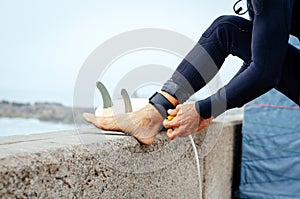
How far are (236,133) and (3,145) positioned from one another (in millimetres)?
992

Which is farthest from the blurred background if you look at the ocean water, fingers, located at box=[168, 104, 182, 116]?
fingers, located at box=[168, 104, 182, 116]

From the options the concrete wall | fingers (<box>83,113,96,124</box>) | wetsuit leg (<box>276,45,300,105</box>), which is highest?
wetsuit leg (<box>276,45,300,105</box>)

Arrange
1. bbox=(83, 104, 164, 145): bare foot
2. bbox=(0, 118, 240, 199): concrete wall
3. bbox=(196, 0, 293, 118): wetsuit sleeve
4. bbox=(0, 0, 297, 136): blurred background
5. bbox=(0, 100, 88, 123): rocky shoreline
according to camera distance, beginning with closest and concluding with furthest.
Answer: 1. bbox=(0, 118, 240, 199): concrete wall
2. bbox=(196, 0, 293, 118): wetsuit sleeve
3. bbox=(83, 104, 164, 145): bare foot
4. bbox=(0, 0, 297, 136): blurred background
5. bbox=(0, 100, 88, 123): rocky shoreline

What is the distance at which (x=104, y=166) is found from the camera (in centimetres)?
63

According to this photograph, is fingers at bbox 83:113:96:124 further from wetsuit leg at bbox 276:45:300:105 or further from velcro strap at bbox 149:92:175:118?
wetsuit leg at bbox 276:45:300:105

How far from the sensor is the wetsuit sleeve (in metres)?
0.63

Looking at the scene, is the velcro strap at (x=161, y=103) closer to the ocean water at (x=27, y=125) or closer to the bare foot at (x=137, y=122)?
the bare foot at (x=137, y=122)

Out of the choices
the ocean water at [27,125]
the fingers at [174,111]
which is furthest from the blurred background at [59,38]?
the fingers at [174,111]

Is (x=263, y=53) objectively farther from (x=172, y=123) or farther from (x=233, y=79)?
(x=172, y=123)

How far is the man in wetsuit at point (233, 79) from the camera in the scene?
645 mm

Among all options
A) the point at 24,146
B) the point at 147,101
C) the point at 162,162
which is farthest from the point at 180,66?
the point at 24,146

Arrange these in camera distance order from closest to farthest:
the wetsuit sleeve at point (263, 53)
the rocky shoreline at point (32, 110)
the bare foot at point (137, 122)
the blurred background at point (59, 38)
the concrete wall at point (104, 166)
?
1. the concrete wall at point (104, 166)
2. the wetsuit sleeve at point (263, 53)
3. the bare foot at point (137, 122)
4. the blurred background at point (59, 38)
5. the rocky shoreline at point (32, 110)

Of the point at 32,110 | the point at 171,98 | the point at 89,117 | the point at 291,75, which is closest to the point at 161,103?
the point at 171,98

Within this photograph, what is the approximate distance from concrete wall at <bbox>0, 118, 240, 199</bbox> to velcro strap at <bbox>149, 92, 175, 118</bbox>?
0.22ft
